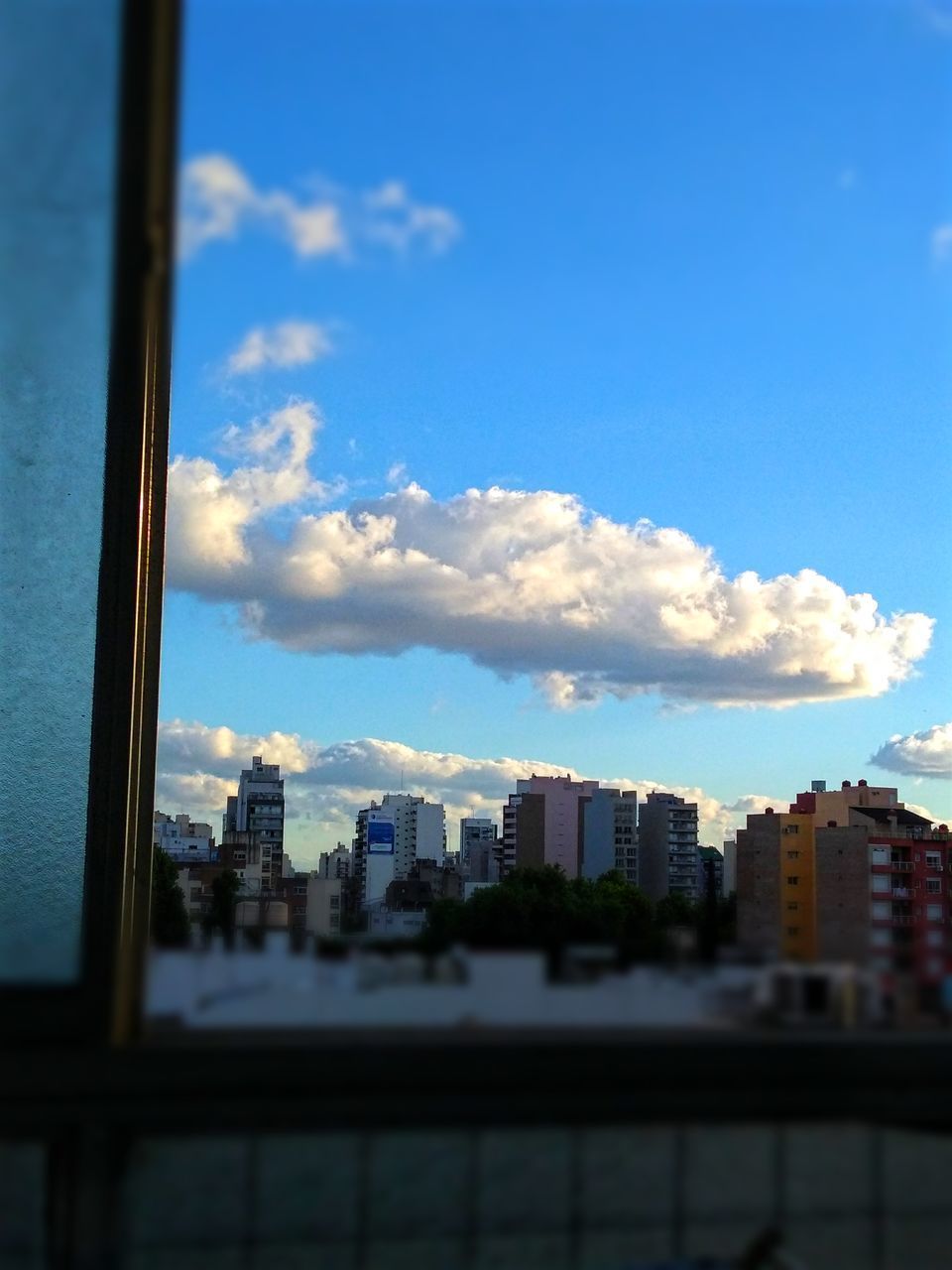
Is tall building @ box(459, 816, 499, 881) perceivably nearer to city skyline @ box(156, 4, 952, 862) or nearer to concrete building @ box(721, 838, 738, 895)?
city skyline @ box(156, 4, 952, 862)

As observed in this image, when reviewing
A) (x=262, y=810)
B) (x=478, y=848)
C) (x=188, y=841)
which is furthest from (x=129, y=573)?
(x=478, y=848)

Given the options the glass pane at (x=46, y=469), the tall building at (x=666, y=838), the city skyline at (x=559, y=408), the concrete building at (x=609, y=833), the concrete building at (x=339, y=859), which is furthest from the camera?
the concrete building at (x=609, y=833)

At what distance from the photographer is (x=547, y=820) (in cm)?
619

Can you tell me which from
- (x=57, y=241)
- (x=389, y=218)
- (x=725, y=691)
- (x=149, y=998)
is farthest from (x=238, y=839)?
(x=725, y=691)

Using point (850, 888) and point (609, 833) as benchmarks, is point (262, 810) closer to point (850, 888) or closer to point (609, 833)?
point (609, 833)

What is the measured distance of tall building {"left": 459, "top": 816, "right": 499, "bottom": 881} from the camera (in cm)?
500

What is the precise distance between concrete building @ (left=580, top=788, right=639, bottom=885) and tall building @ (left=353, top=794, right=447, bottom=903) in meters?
0.71

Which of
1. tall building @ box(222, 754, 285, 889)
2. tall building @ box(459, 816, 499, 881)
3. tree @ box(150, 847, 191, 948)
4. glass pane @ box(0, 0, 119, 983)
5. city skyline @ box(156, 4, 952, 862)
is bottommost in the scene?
tall building @ box(459, 816, 499, 881)

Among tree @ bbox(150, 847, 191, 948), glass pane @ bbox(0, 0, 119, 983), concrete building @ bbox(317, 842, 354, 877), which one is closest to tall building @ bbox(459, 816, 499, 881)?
concrete building @ bbox(317, 842, 354, 877)

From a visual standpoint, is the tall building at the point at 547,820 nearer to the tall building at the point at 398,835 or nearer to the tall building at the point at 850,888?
the tall building at the point at 398,835

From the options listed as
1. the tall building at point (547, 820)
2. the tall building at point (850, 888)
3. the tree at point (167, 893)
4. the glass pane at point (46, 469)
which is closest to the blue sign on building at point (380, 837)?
the tall building at point (547, 820)

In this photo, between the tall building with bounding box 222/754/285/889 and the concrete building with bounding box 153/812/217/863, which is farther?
the tall building with bounding box 222/754/285/889

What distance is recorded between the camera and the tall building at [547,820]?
19.0ft

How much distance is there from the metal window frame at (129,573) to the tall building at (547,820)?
434cm
